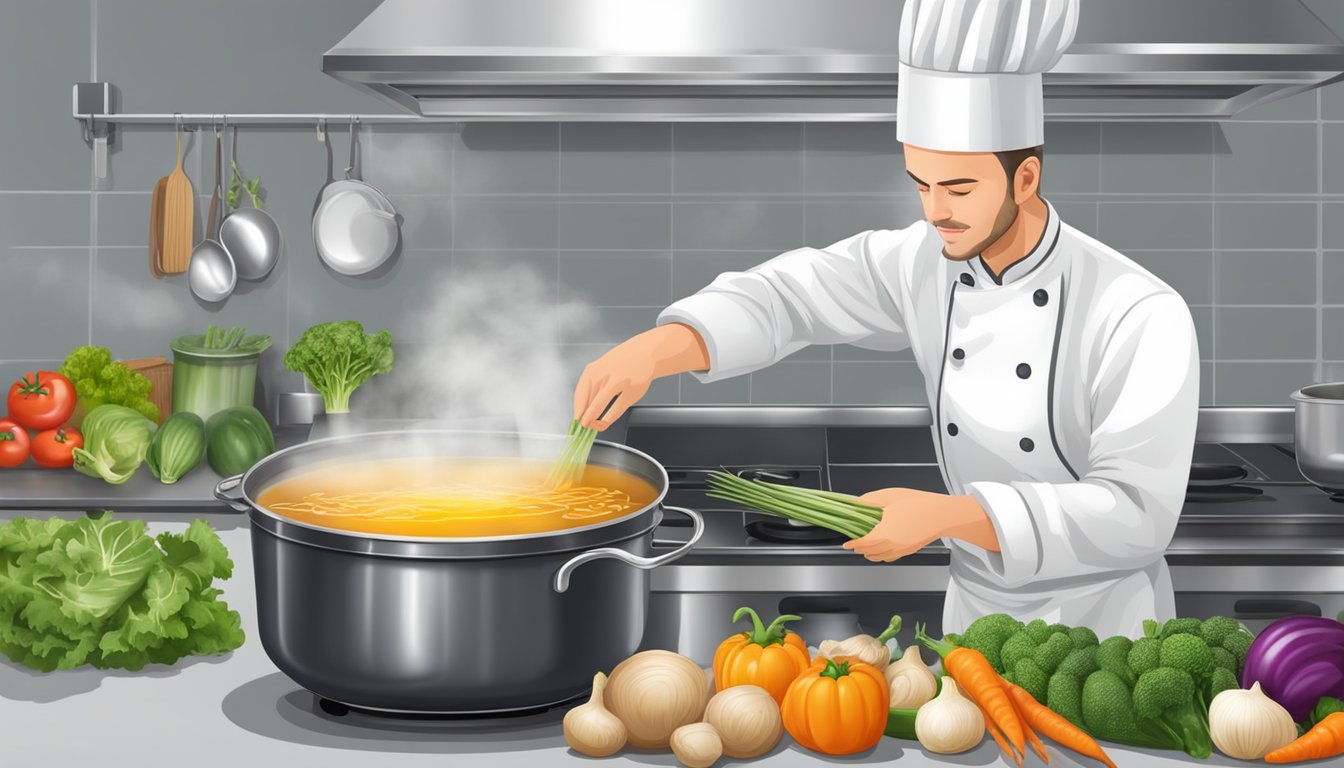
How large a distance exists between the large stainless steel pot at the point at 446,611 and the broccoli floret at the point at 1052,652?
32cm

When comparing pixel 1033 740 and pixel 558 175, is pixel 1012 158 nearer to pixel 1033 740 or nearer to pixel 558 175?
pixel 1033 740

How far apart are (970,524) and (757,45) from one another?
0.93 m

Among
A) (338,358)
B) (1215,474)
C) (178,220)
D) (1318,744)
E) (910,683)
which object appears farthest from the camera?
(178,220)

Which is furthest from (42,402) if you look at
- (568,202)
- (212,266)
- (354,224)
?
(568,202)

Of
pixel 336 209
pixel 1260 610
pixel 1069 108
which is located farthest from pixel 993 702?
pixel 336 209

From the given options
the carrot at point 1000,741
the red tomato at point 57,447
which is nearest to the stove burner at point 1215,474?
the carrot at point 1000,741

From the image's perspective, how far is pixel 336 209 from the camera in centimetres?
271

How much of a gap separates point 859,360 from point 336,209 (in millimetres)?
1144

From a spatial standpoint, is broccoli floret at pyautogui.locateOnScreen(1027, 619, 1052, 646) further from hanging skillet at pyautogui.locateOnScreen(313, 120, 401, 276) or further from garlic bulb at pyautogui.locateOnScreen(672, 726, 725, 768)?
hanging skillet at pyautogui.locateOnScreen(313, 120, 401, 276)

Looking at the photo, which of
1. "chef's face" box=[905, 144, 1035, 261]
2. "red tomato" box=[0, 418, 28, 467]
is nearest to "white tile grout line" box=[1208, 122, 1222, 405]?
"chef's face" box=[905, 144, 1035, 261]

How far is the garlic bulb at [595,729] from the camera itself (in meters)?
1.13

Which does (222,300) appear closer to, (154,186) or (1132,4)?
(154,186)

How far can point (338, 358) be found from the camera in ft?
8.63

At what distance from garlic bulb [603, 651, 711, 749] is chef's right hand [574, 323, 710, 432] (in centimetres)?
33
